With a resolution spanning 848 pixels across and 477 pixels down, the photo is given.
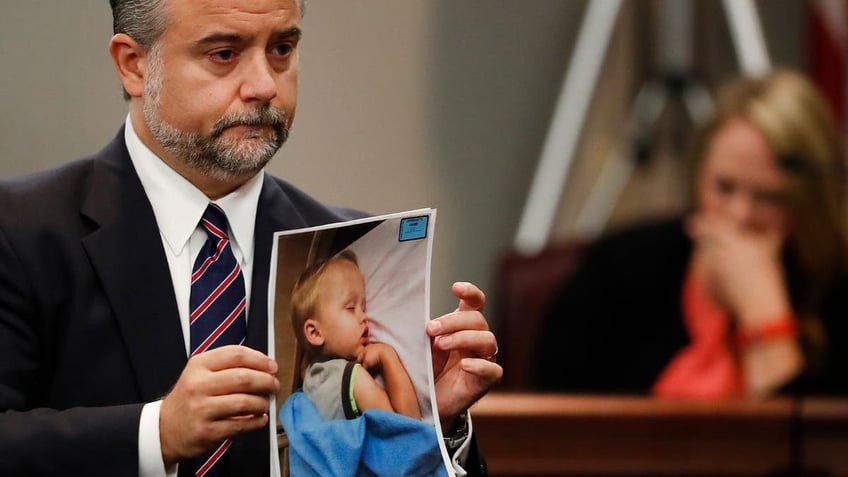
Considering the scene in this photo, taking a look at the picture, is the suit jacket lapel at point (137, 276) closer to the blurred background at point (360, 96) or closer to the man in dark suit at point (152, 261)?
the man in dark suit at point (152, 261)

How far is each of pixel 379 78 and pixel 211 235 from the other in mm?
259

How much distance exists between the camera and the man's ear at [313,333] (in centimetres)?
103

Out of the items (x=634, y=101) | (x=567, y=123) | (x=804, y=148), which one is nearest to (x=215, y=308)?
(x=804, y=148)

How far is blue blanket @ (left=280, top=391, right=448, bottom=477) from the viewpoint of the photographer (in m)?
1.03

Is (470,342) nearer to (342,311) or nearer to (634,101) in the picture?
(342,311)

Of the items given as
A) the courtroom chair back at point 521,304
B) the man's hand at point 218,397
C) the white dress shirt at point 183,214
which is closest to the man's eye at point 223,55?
the white dress shirt at point 183,214

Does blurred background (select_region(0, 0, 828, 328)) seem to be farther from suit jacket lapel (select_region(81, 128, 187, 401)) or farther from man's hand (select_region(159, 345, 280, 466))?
man's hand (select_region(159, 345, 280, 466))

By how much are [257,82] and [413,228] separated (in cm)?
17

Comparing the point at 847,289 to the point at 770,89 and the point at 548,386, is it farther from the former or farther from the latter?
the point at 548,386

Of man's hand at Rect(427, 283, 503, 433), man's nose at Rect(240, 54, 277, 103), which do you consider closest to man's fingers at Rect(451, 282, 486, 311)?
man's hand at Rect(427, 283, 503, 433)

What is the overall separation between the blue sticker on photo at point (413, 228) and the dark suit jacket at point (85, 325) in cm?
14

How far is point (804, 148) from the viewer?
2.54 metres

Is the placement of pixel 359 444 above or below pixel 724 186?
above

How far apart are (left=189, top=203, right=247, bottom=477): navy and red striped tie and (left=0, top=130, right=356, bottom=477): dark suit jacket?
0.01 metres
